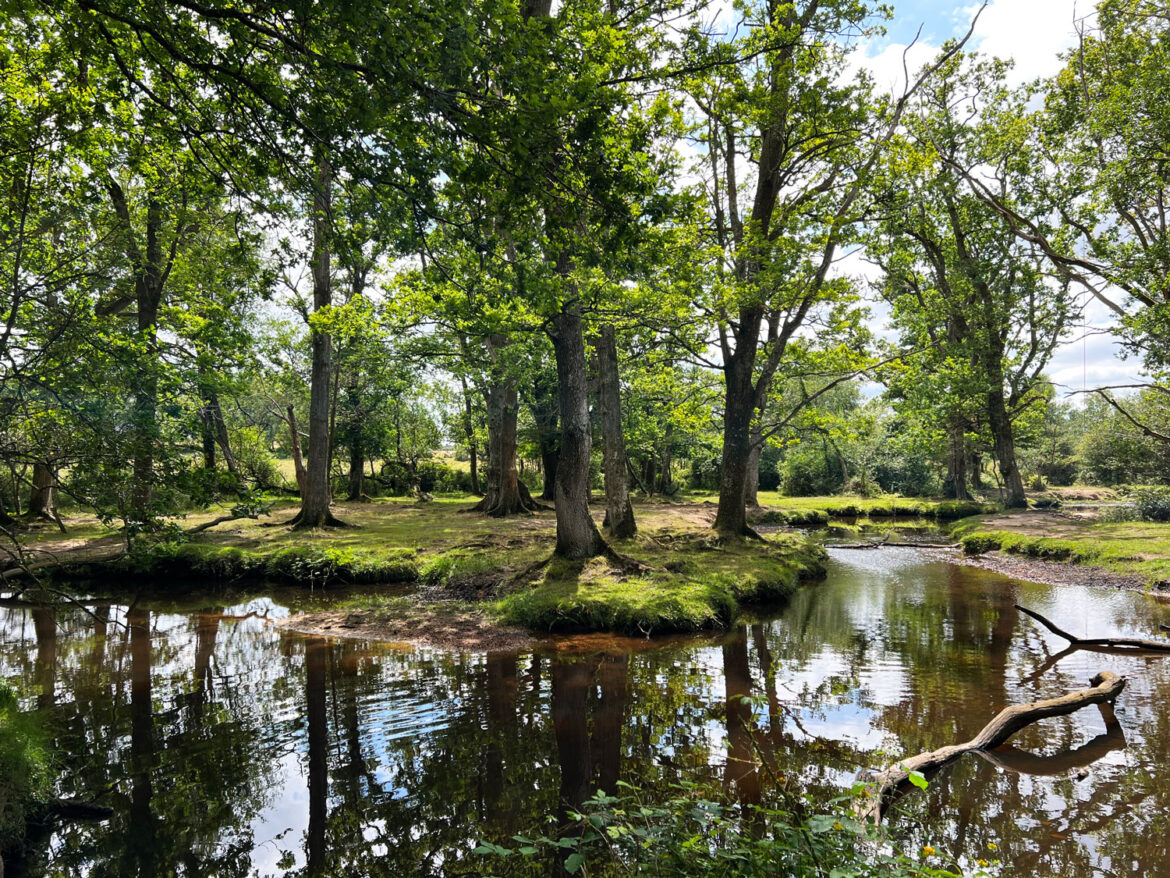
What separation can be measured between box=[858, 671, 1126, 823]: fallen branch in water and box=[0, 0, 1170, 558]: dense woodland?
4616mm

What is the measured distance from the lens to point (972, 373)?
21.8 m

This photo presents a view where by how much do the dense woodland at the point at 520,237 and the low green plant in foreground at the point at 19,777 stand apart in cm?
175

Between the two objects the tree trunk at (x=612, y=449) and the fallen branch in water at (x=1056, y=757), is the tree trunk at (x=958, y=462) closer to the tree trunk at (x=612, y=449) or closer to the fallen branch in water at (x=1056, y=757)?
the tree trunk at (x=612, y=449)

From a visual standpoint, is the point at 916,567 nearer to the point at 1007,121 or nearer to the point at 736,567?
the point at 736,567

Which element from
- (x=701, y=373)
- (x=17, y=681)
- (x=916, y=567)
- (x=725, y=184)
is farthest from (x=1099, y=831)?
(x=701, y=373)

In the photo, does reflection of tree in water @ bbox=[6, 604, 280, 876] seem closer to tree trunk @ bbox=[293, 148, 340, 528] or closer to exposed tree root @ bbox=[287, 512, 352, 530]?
exposed tree root @ bbox=[287, 512, 352, 530]

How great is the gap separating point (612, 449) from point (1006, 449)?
18.7m

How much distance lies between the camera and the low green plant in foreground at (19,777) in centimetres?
403

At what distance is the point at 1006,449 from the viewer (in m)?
23.8

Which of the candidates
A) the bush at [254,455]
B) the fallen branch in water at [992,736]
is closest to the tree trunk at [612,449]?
the fallen branch in water at [992,736]

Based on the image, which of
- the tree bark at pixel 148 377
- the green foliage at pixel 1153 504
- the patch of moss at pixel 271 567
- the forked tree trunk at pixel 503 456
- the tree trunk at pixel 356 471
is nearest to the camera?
the tree bark at pixel 148 377

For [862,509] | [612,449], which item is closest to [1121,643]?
[612,449]

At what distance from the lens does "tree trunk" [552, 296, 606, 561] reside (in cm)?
1134

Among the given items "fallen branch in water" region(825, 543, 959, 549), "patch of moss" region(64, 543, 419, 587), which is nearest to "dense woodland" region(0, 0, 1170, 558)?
"patch of moss" region(64, 543, 419, 587)
